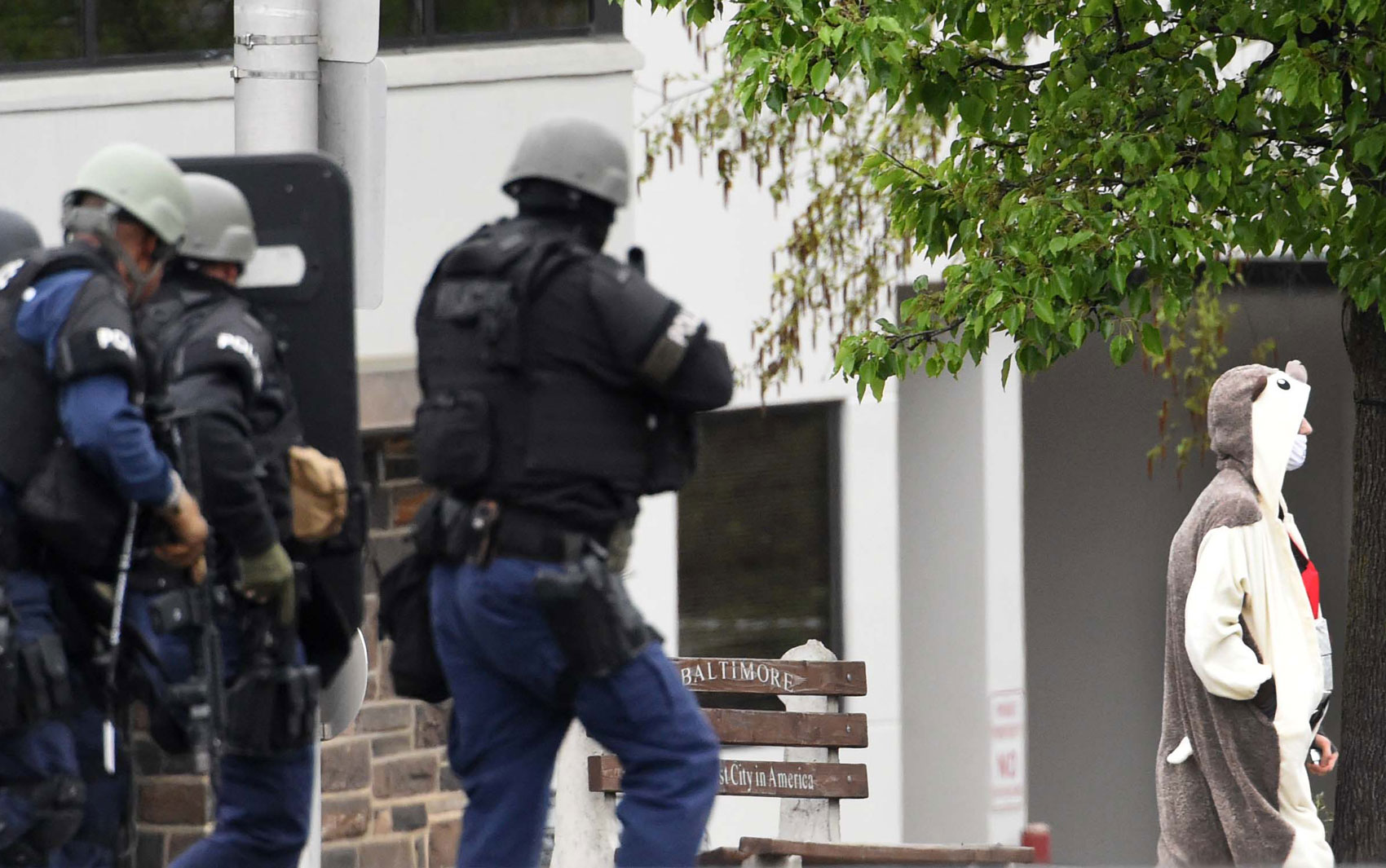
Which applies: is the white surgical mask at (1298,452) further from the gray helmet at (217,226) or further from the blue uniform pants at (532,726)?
the gray helmet at (217,226)

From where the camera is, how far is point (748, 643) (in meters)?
12.0

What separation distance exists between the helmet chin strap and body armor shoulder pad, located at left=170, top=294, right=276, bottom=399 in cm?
17

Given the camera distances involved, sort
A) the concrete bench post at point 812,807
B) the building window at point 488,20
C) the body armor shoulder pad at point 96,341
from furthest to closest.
Result: the building window at point 488,20 < the concrete bench post at point 812,807 < the body armor shoulder pad at point 96,341

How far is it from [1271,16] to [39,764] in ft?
16.2

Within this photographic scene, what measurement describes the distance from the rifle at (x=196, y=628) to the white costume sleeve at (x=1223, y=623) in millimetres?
3254

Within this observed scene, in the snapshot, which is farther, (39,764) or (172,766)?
(172,766)

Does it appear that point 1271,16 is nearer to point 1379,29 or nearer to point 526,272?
point 1379,29

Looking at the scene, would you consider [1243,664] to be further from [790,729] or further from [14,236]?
[14,236]

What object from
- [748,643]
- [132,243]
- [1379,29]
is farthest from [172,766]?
[1379,29]

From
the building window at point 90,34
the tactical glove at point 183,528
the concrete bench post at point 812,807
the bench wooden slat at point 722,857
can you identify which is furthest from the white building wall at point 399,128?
the tactical glove at point 183,528

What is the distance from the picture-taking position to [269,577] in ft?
16.7

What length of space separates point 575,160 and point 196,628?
4.29 ft

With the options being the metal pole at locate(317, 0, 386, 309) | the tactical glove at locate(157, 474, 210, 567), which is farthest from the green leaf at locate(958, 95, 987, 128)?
the tactical glove at locate(157, 474, 210, 567)

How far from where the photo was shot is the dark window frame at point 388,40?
9.57 m
